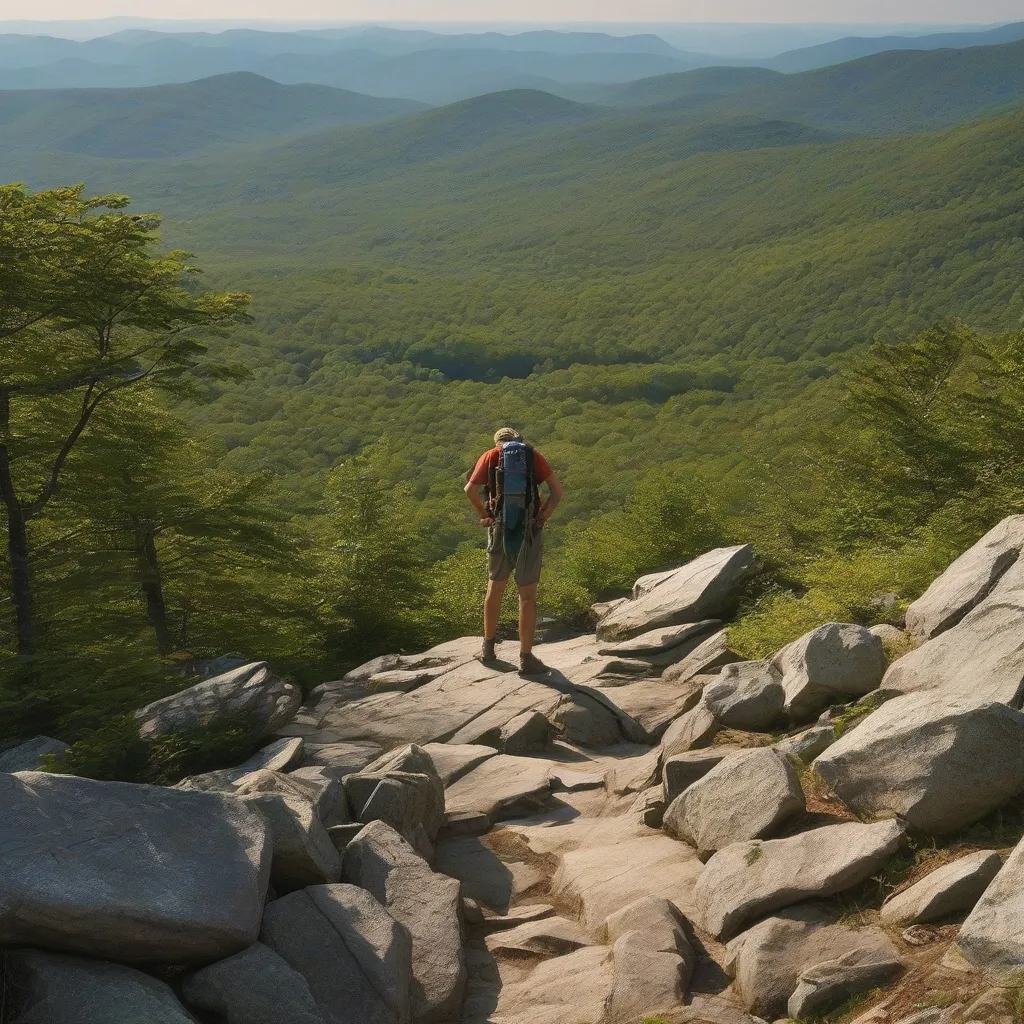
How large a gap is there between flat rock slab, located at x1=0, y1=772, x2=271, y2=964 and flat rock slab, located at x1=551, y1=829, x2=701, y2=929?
1.90m

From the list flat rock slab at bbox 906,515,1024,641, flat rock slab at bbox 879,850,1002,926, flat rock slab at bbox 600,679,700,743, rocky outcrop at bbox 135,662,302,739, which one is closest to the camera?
flat rock slab at bbox 879,850,1002,926

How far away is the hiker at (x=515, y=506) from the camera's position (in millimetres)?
10055

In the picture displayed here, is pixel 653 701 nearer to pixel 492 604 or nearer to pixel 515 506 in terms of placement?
pixel 492 604

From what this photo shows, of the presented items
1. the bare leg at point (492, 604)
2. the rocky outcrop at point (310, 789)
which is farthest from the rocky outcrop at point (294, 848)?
the bare leg at point (492, 604)

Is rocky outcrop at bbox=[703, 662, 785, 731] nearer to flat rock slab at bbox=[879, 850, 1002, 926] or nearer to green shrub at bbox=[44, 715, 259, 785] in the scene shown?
flat rock slab at bbox=[879, 850, 1002, 926]

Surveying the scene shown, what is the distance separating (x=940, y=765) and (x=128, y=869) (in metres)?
4.04

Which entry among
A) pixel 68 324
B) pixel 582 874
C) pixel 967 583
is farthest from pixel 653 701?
pixel 68 324

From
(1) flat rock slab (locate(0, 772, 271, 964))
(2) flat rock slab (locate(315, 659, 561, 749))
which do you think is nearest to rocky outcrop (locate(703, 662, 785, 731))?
(2) flat rock slab (locate(315, 659, 561, 749))

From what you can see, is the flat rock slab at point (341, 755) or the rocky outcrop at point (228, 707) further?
the rocky outcrop at point (228, 707)

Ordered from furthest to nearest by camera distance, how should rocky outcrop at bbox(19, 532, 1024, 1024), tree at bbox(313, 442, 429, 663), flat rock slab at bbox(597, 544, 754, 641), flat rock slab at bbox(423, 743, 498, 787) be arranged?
tree at bbox(313, 442, 429, 663)
flat rock slab at bbox(597, 544, 754, 641)
flat rock slab at bbox(423, 743, 498, 787)
rocky outcrop at bbox(19, 532, 1024, 1024)

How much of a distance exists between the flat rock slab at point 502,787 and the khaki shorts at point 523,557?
6.37 ft

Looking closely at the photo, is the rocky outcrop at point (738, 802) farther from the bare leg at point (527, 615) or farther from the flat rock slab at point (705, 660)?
the bare leg at point (527, 615)

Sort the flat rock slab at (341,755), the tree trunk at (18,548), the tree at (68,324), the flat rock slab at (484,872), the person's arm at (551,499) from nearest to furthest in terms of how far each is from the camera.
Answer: the flat rock slab at (484,872) → the flat rock slab at (341,755) → the person's arm at (551,499) → the tree at (68,324) → the tree trunk at (18,548)

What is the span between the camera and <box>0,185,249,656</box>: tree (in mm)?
11273
